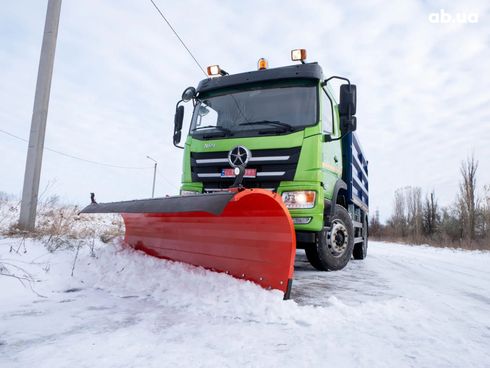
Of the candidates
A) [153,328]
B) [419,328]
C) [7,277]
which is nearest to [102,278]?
[7,277]

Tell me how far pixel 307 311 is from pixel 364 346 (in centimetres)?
59

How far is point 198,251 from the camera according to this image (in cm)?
316

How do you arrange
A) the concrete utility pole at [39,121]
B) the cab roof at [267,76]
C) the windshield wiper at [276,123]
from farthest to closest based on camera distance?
1. the concrete utility pole at [39,121]
2. the cab roof at [267,76]
3. the windshield wiper at [276,123]

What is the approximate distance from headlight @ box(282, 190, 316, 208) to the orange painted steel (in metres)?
0.93

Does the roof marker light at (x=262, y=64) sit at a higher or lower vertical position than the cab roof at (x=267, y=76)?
higher

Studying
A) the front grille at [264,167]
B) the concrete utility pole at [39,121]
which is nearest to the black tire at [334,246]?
the front grille at [264,167]

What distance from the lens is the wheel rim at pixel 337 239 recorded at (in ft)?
14.0

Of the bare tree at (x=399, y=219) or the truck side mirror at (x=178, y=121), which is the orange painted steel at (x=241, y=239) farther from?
the bare tree at (x=399, y=219)

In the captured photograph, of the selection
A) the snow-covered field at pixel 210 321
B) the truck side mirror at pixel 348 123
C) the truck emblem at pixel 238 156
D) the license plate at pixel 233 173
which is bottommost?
the snow-covered field at pixel 210 321

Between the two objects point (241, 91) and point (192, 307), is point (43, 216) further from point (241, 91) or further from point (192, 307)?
point (192, 307)

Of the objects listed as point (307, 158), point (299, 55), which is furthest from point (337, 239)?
point (299, 55)

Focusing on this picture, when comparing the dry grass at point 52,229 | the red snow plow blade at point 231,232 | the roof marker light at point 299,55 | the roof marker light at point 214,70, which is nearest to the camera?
the red snow plow blade at point 231,232

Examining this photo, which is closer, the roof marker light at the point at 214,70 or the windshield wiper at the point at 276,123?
the windshield wiper at the point at 276,123

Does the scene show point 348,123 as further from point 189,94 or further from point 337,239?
point 189,94
